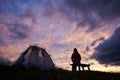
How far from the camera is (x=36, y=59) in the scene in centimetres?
1772

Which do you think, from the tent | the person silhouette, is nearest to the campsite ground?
the tent

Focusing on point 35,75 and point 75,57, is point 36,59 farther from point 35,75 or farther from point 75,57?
point 35,75

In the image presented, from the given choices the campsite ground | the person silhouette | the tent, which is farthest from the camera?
the person silhouette

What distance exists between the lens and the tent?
57.0 ft

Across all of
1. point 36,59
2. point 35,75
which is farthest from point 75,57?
point 35,75

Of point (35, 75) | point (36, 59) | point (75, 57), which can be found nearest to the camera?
point (35, 75)

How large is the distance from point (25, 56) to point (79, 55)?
5.46 meters

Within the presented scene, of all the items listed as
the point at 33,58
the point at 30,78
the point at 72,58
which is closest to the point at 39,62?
the point at 33,58

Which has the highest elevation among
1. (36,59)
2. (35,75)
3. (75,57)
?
(75,57)

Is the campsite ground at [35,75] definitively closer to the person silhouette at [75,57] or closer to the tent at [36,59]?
the tent at [36,59]

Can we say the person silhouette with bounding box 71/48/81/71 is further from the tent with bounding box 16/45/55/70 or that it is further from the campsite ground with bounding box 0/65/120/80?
the campsite ground with bounding box 0/65/120/80

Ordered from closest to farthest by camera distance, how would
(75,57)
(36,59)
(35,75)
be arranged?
1. (35,75)
2. (36,59)
3. (75,57)

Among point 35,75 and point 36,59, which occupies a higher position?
point 36,59

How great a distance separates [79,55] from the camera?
20.5 metres
